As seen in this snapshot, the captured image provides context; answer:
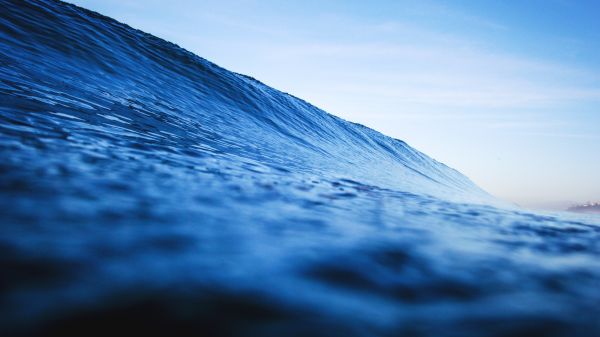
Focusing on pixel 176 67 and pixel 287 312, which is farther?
pixel 176 67

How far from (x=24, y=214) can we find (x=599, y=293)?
2058 mm

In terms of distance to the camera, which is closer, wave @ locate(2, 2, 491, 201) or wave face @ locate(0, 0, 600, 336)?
wave face @ locate(0, 0, 600, 336)

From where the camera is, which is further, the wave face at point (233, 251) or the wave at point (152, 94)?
the wave at point (152, 94)

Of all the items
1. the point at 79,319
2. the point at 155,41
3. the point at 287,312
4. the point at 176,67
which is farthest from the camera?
the point at 155,41

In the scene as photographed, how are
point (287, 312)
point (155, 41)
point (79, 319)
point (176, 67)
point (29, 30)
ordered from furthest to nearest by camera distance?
point (155, 41)
point (176, 67)
point (29, 30)
point (287, 312)
point (79, 319)

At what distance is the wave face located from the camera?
835 mm

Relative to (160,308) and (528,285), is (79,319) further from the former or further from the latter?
(528,285)

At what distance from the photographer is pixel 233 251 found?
1.23 meters

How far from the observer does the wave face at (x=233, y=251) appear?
2.74ft

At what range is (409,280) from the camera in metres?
1.18

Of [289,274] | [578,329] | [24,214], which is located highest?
[578,329]

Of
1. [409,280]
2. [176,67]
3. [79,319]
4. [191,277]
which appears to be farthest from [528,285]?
[176,67]

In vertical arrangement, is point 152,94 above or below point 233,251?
above

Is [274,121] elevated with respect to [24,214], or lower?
elevated
